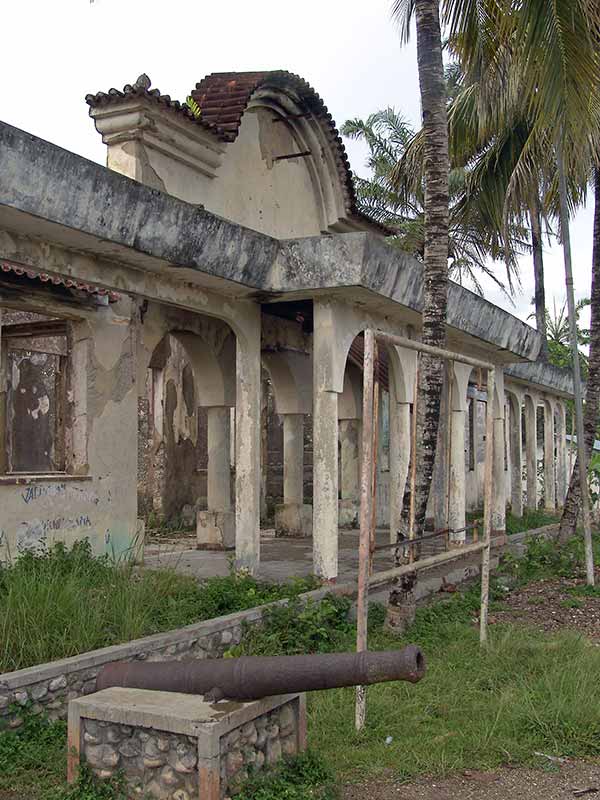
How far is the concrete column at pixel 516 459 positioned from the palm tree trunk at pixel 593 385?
5781 mm

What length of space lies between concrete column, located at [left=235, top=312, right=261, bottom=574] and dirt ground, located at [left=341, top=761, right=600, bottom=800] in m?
4.40

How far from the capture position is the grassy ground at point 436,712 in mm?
4965

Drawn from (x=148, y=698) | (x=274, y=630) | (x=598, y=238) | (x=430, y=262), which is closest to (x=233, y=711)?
(x=148, y=698)

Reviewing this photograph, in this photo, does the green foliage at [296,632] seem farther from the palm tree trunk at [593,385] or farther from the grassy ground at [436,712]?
the palm tree trunk at [593,385]

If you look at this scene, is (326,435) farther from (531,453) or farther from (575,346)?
(531,453)

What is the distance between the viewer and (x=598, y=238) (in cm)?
1297

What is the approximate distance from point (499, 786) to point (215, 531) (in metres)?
7.57

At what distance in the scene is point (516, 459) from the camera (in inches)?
782

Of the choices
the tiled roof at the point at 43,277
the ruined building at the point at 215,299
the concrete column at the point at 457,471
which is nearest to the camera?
the tiled roof at the point at 43,277

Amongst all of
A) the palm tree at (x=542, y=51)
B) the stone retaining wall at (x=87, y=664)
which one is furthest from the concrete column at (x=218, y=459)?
the palm tree at (x=542, y=51)

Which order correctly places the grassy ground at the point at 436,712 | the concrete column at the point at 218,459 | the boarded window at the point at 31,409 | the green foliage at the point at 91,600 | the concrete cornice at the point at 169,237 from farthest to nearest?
the boarded window at the point at 31,409, the concrete column at the point at 218,459, the concrete cornice at the point at 169,237, the green foliage at the point at 91,600, the grassy ground at the point at 436,712

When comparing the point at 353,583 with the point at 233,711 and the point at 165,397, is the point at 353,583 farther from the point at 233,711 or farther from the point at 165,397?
the point at 165,397

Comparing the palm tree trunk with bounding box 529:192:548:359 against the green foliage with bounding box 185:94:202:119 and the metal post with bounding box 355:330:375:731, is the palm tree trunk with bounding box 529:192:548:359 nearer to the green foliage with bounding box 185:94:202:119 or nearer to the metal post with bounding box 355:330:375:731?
the green foliage with bounding box 185:94:202:119

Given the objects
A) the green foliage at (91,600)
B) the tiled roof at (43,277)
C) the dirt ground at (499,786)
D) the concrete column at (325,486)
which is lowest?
the dirt ground at (499,786)
